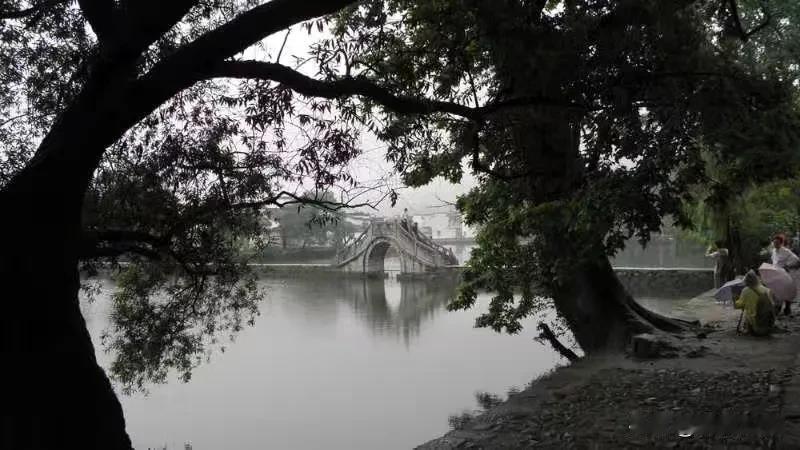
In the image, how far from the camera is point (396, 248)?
28.9 meters

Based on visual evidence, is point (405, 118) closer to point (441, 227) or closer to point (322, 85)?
point (322, 85)

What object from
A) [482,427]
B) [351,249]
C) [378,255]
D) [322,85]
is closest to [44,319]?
[322,85]

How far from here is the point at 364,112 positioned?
527cm

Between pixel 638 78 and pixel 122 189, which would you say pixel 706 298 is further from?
pixel 122 189

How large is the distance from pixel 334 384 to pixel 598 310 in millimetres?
5306

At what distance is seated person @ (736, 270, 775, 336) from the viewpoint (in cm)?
704

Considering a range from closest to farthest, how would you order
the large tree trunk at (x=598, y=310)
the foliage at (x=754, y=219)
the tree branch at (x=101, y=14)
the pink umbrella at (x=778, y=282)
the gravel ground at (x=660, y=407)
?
the tree branch at (x=101, y=14) → the gravel ground at (x=660, y=407) → the large tree trunk at (x=598, y=310) → the pink umbrella at (x=778, y=282) → the foliage at (x=754, y=219)

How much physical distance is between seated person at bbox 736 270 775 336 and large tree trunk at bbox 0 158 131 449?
263 inches

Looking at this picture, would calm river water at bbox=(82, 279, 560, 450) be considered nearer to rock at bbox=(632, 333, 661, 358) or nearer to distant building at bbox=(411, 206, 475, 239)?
rock at bbox=(632, 333, 661, 358)

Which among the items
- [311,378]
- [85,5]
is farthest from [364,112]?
[311,378]

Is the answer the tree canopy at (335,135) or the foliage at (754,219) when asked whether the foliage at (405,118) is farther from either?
the foliage at (754,219)

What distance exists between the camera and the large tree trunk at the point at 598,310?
24.8 feet

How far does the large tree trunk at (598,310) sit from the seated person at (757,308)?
3.29ft

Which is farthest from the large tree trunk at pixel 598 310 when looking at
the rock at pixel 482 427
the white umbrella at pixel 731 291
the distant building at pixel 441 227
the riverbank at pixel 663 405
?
the distant building at pixel 441 227
